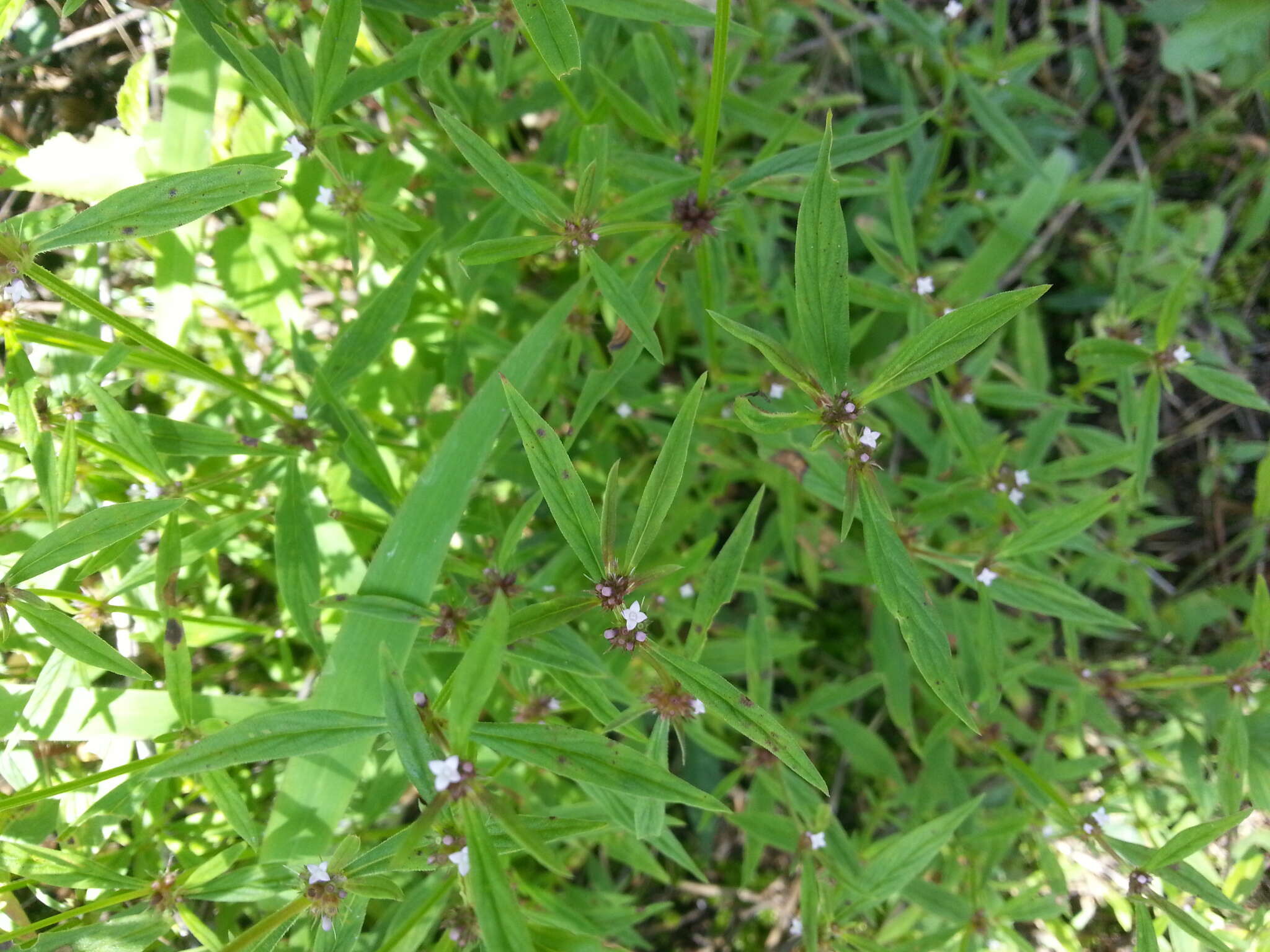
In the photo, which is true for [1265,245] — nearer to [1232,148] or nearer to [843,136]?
[1232,148]

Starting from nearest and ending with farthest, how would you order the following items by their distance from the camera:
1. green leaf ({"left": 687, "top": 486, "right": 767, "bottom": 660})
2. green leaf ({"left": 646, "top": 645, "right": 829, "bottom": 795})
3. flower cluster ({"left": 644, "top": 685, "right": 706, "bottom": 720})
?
green leaf ({"left": 646, "top": 645, "right": 829, "bottom": 795}) < flower cluster ({"left": 644, "top": 685, "right": 706, "bottom": 720}) < green leaf ({"left": 687, "top": 486, "right": 767, "bottom": 660})

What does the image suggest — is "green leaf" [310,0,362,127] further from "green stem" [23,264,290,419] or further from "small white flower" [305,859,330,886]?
"small white flower" [305,859,330,886]

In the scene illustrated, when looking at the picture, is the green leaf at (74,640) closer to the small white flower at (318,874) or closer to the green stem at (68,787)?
the green stem at (68,787)

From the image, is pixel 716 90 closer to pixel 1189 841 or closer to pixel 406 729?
pixel 406 729

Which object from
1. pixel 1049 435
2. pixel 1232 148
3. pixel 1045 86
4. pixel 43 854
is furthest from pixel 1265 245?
pixel 43 854

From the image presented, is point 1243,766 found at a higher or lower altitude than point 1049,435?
lower

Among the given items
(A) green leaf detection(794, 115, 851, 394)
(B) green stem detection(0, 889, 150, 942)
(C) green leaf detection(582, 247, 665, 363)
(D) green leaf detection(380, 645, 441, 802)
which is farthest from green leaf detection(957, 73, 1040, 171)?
(B) green stem detection(0, 889, 150, 942)
